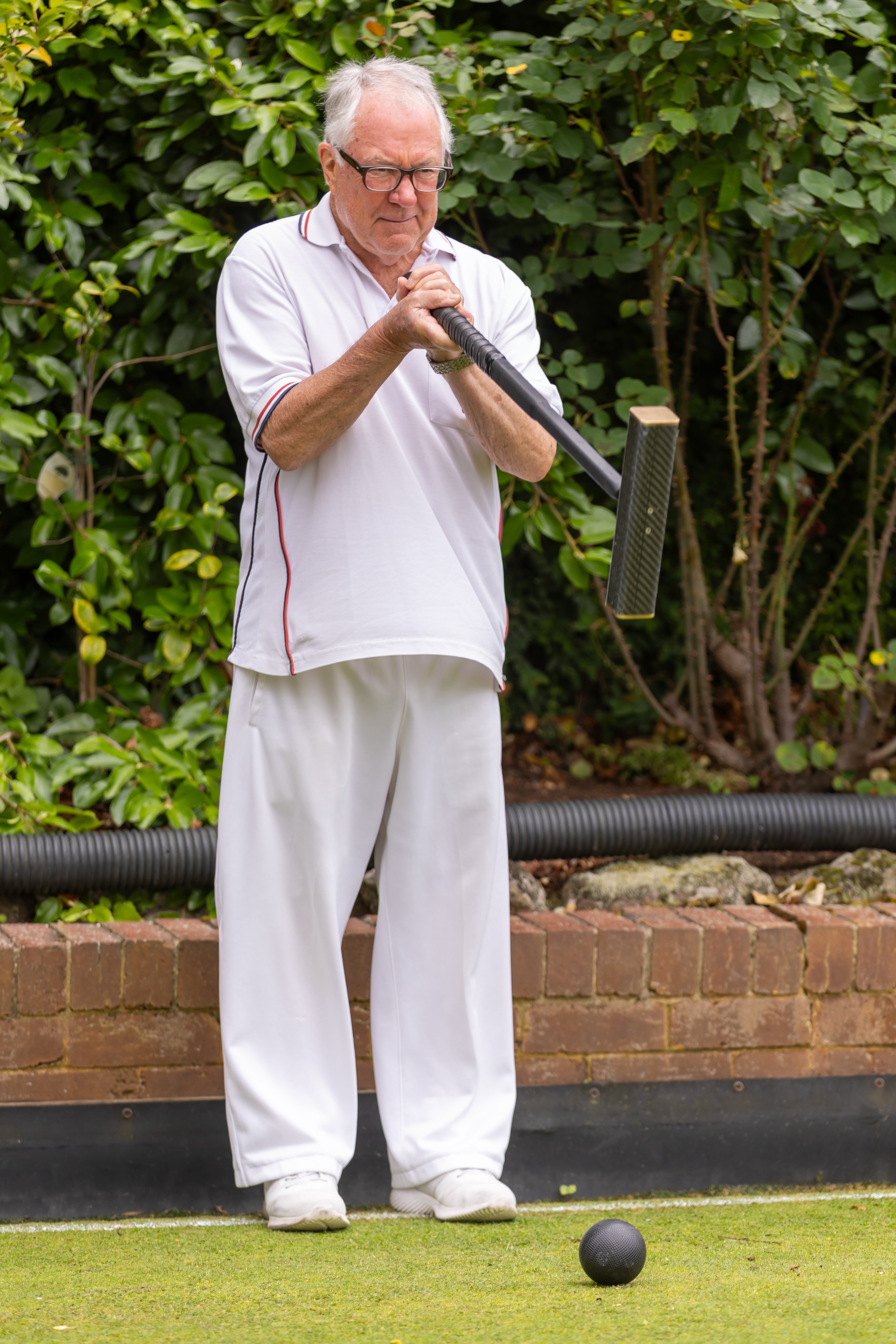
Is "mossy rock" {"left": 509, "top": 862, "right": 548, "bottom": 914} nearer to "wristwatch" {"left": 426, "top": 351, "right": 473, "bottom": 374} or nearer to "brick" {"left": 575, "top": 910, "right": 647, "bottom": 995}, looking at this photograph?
"brick" {"left": 575, "top": 910, "right": 647, "bottom": 995}

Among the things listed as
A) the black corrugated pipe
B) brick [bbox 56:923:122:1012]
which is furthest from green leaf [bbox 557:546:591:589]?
brick [bbox 56:923:122:1012]

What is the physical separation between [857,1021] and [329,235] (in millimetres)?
1685

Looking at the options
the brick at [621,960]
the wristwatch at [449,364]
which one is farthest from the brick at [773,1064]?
the wristwatch at [449,364]

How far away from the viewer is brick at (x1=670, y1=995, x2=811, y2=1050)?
2.78 m

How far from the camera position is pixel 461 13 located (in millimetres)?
3607

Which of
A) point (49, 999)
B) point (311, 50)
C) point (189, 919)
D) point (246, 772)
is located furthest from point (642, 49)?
point (49, 999)

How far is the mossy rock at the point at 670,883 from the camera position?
319cm

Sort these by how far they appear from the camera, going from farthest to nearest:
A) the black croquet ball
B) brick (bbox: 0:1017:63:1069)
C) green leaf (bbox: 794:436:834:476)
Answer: green leaf (bbox: 794:436:834:476) → brick (bbox: 0:1017:63:1069) → the black croquet ball

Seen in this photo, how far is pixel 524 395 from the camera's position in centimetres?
195

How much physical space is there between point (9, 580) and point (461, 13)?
67.2 inches

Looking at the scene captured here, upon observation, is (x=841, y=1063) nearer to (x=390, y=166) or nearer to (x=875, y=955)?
(x=875, y=955)

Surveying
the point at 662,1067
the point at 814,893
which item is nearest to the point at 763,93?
the point at 814,893

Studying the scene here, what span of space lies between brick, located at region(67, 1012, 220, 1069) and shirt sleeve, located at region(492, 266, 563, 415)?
3.94 feet

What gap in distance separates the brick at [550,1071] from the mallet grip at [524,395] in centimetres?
118
